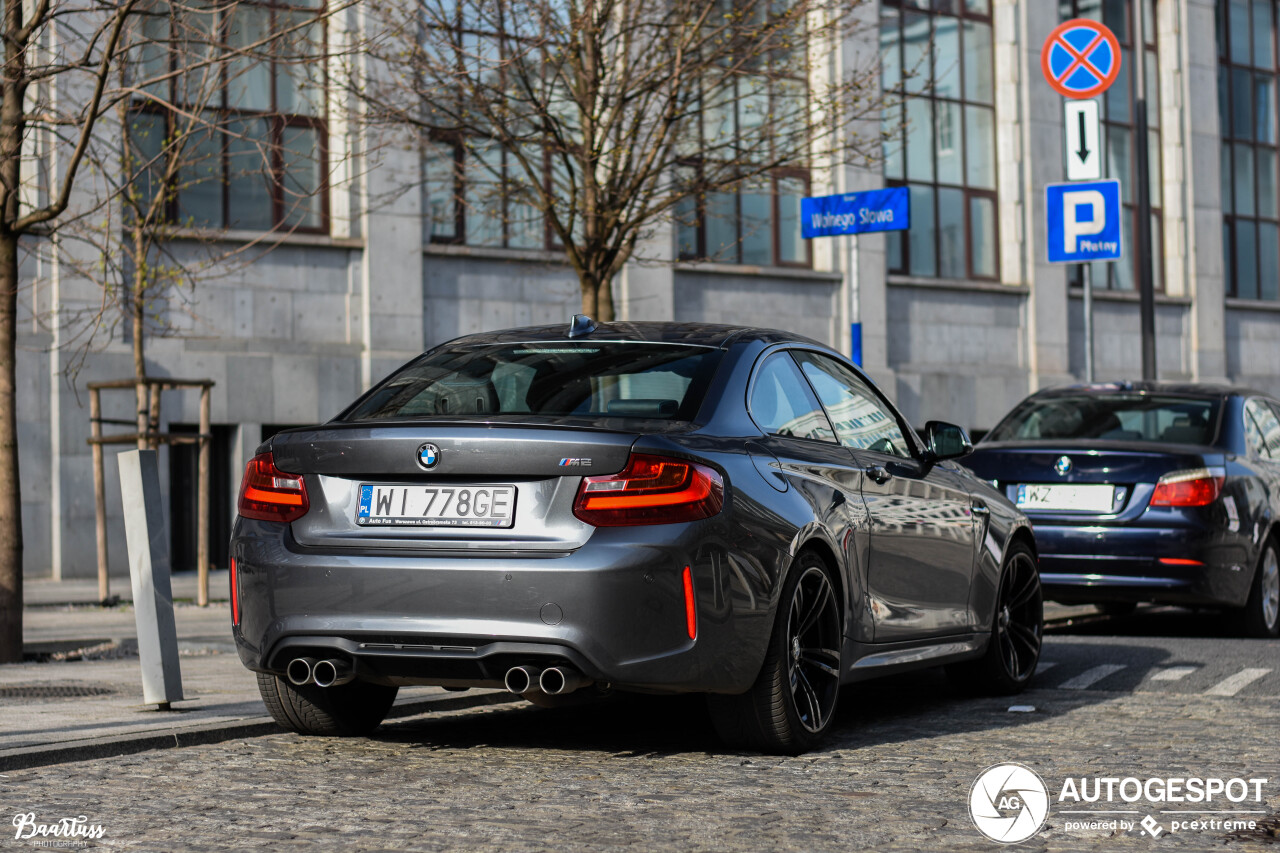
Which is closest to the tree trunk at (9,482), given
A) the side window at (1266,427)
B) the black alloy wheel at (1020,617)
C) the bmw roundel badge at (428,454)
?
the bmw roundel badge at (428,454)

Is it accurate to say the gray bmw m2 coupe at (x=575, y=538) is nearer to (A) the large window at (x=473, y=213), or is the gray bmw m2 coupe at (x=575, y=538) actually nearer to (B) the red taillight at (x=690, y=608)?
(B) the red taillight at (x=690, y=608)

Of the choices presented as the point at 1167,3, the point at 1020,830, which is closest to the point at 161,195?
the point at 1020,830

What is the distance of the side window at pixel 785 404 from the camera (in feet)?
20.9

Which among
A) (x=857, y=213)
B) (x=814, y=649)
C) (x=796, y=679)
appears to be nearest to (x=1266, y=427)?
(x=857, y=213)

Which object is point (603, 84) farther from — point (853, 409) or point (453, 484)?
point (453, 484)

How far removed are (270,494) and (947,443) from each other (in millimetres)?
3013

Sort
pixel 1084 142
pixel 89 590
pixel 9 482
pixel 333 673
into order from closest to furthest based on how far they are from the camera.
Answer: pixel 333 673 → pixel 9 482 → pixel 89 590 → pixel 1084 142

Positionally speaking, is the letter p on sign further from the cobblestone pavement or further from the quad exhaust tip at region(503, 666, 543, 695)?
the quad exhaust tip at region(503, 666, 543, 695)

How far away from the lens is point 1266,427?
12.0m

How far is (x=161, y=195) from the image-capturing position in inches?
483

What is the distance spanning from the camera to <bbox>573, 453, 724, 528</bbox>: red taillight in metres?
5.57

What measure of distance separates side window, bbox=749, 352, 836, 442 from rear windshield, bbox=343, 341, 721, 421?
9.1 inches

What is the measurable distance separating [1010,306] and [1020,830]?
23.0m

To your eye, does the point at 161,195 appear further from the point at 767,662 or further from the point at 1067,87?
the point at 1067,87
